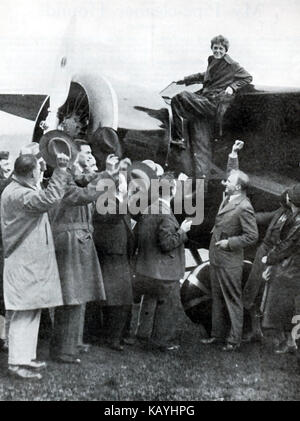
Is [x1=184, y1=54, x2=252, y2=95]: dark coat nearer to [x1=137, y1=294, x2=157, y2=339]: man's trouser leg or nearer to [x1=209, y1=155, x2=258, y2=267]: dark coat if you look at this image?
[x1=209, y1=155, x2=258, y2=267]: dark coat

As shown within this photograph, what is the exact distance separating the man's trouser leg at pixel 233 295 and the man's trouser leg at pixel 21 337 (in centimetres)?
129

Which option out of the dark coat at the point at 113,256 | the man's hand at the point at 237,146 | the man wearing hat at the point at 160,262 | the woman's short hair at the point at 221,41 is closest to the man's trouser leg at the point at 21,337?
the dark coat at the point at 113,256

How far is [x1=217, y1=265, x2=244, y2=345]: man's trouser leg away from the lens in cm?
389

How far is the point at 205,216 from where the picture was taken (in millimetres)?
3984

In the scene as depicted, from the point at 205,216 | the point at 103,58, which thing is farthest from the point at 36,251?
the point at 103,58

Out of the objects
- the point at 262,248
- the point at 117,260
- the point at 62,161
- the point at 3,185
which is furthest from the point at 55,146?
the point at 262,248

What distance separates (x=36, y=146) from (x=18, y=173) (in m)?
0.53

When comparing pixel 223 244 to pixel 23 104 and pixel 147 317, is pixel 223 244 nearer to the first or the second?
pixel 147 317

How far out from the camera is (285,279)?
3.85 m

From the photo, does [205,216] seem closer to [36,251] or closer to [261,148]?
[261,148]

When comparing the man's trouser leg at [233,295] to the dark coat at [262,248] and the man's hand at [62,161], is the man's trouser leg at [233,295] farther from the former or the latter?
the man's hand at [62,161]

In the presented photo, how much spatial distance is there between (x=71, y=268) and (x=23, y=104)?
133cm

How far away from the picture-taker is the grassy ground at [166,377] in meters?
3.48

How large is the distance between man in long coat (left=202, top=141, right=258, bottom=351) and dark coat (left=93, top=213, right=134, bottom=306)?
0.62 meters
